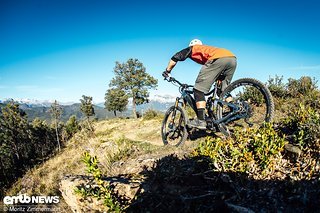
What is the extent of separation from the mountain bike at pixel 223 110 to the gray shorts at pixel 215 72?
0.28 metres

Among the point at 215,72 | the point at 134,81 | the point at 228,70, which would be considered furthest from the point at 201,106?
the point at 134,81

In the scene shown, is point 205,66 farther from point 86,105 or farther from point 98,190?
point 86,105

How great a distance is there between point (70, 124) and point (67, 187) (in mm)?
64017

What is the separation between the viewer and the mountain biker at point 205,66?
5.33 meters

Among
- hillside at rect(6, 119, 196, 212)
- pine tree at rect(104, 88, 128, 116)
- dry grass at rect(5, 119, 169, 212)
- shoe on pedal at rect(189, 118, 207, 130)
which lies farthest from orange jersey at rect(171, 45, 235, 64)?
pine tree at rect(104, 88, 128, 116)

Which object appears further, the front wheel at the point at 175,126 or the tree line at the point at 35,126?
the tree line at the point at 35,126

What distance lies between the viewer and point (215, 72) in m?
5.36

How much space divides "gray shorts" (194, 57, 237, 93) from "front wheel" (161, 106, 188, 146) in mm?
1264

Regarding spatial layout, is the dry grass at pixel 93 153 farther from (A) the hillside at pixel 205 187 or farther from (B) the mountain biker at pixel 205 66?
(B) the mountain biker at pixel 205 66

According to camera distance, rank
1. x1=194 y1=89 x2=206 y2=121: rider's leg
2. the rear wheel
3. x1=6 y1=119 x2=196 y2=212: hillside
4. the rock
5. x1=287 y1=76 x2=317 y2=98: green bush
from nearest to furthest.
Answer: the rock < the rear wheel < x1=194 y1=89 x2=206 y2=121: rider's leg < x1=6 y1=119 x2=196 y2=212: hillside < x1=287 y1=76 x2=317 y2=98: green bush

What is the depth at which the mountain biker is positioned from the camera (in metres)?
5.33

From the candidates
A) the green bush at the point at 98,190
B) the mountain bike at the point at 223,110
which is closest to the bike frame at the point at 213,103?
the mountain bike at the point at 223,110

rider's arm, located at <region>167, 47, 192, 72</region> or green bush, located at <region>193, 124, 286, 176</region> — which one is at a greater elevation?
rider's arm, located at <region>167, 47, 192, 72</region>

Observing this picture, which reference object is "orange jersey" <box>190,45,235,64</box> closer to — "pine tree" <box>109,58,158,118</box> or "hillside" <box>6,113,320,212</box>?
"hillside" <box>6,113,320,212</box>
